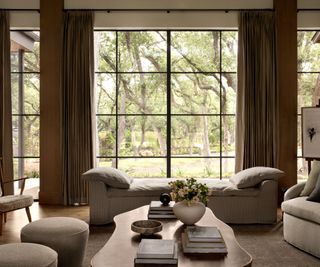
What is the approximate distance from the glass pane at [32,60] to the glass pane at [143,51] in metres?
1.48

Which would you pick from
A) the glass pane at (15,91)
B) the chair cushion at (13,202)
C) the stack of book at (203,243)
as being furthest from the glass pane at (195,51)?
the stack of book at (203,243)

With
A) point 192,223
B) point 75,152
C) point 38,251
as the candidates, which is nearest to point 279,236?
point 192,223

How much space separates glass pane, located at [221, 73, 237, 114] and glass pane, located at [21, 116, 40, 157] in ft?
10.9

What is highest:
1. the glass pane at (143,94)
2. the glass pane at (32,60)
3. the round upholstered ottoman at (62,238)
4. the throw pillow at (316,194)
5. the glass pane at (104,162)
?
the glass pane at (32,60)

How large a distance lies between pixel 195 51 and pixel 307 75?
6.76 ft

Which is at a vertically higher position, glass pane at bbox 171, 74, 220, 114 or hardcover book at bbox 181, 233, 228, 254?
glass pane at bbox 171, 74, 220, 114

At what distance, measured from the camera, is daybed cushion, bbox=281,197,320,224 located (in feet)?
13.3

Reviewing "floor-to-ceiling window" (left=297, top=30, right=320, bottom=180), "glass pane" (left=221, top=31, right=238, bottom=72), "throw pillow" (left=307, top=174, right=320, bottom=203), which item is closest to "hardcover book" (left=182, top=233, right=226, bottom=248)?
"throw pillow" (left=307, top=174, right=320, bottom=203)

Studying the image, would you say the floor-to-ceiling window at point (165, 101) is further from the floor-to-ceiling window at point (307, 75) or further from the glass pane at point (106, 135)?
the floor-to-ceiling window at point (307, 75)

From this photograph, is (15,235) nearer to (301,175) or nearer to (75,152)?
(75,152)

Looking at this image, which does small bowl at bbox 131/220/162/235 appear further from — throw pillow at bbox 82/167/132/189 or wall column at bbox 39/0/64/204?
wall column at bbox 39/0/64/204

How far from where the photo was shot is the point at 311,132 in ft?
20.4

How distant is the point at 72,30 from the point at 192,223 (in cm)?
441

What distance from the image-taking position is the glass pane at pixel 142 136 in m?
7.38
